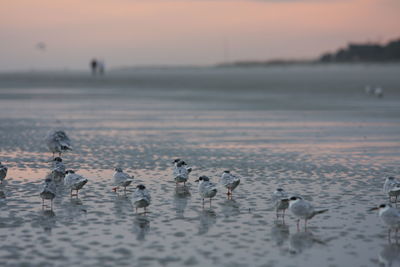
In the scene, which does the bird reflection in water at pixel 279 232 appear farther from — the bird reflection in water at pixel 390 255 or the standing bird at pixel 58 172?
the standing bird at pixel 58 172

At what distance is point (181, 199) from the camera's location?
14.3 m

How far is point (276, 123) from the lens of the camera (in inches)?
1191

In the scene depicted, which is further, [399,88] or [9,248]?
[399,88]

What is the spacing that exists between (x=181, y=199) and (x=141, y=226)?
247 centimetres

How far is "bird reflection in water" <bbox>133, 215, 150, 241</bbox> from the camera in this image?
37.3 ft

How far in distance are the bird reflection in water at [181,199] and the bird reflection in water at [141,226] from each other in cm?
74

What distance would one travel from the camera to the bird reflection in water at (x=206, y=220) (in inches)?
465

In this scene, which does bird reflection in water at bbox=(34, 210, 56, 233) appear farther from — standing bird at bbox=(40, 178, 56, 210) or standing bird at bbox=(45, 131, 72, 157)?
standing bird at bbox=(45, 131, 72, 157)

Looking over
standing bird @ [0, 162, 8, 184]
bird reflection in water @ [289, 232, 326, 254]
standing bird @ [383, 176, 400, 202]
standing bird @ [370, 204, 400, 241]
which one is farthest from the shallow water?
standing bird @ [383, 176, 400, 202]

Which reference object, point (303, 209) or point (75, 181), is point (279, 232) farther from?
point (75, 181)

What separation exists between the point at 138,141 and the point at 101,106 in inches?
743

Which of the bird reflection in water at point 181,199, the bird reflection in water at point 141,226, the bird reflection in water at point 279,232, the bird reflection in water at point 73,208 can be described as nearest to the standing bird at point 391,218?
the bird reflection in water at point 279,232

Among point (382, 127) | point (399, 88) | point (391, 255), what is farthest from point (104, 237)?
point (399, 88)

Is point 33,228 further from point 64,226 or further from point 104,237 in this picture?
point 104,237
